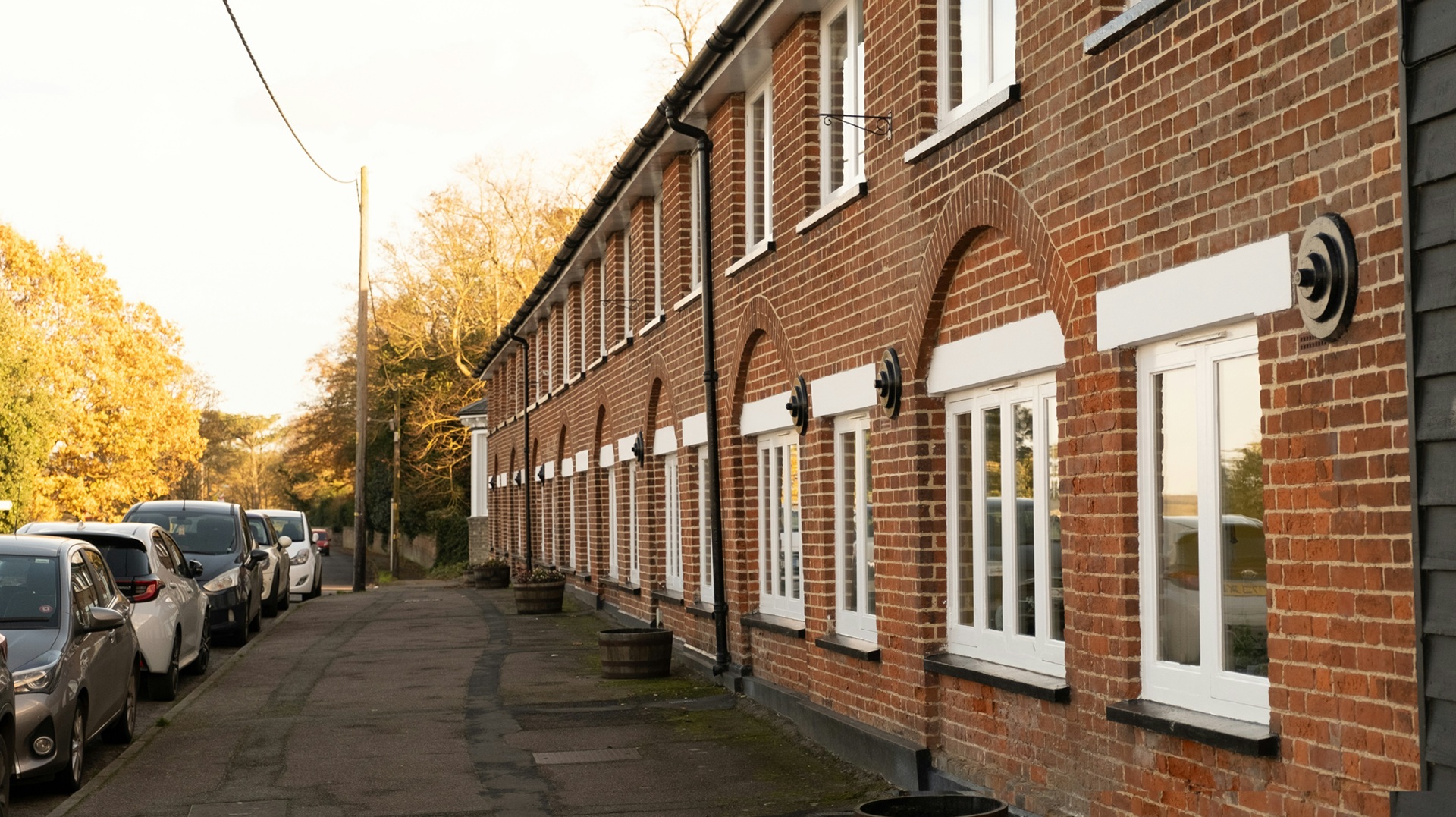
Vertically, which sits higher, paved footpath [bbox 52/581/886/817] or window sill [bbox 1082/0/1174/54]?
window sill [bbox 1082/0/1174/54]

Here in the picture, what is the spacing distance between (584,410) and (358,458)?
44.5 feet

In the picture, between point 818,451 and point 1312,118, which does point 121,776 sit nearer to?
point 818,451

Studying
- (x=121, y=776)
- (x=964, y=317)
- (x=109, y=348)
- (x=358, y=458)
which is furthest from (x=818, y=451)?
(x=109, y=348)

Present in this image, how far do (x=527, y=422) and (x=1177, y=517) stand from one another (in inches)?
1061

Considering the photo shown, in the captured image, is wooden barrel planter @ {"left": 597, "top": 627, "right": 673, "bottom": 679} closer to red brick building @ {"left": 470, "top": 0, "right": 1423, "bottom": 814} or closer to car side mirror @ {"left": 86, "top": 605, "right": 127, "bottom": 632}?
red brick building @ {"left": 470, "top": 0, "right": 1423, "bottom": 814}

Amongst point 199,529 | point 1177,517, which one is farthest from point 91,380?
point 1177,517

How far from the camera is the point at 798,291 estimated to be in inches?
480

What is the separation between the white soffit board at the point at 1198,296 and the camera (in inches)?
A: 223

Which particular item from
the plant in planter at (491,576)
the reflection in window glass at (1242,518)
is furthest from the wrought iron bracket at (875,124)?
the plant in planter at (491,576)

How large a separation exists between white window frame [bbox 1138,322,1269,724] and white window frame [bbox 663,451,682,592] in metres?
11.2

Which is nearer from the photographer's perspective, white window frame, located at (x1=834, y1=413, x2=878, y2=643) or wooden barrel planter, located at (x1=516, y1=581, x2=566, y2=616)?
white window frame, located at (x1=834, y1=413, x2=878, y2=643)

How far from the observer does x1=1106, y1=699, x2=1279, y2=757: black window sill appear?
575 centimetres

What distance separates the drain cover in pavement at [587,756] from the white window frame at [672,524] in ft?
21.6

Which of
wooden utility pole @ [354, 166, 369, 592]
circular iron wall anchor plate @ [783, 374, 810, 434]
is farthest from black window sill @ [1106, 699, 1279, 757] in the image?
wooden utility pole @ [354, 166, 369, 592]
